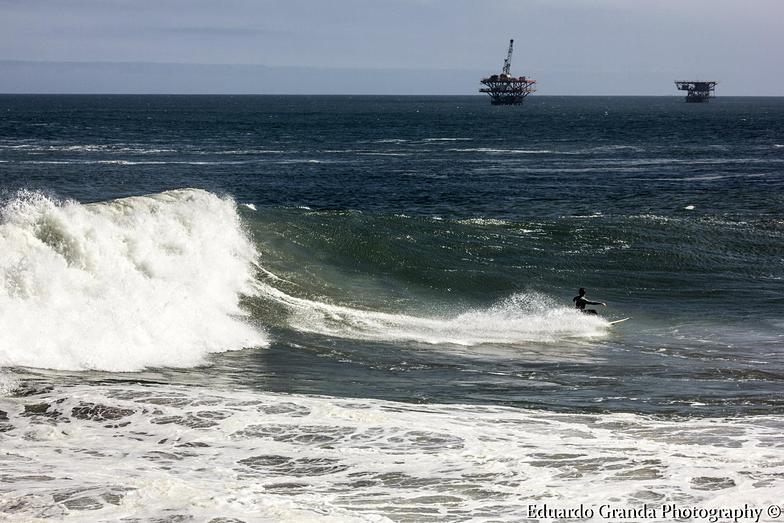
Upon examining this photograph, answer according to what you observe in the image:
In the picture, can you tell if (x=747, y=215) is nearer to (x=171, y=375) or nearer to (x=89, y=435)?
(x=171, y=375)

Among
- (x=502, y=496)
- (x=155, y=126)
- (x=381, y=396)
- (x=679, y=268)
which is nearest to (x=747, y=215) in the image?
(x=679, y=268)

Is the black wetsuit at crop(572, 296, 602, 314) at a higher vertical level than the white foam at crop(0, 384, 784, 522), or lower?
higher

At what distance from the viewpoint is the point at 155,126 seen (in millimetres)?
111562

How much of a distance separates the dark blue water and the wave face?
117 centimetres

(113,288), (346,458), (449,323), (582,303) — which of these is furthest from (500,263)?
(346,458)

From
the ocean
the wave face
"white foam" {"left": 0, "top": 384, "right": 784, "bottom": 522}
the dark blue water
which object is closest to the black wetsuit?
the ocean

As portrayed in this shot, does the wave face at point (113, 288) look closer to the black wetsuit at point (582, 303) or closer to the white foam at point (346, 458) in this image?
the white foam at point (346, 458)

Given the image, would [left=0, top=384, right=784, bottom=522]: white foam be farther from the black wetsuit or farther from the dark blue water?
the black wetsuit

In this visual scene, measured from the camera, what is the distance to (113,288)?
19.4 m

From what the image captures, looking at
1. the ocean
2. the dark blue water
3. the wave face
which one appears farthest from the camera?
the dark blue water

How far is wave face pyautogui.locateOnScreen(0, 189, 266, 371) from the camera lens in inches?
656

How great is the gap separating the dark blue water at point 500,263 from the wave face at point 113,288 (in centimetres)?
117

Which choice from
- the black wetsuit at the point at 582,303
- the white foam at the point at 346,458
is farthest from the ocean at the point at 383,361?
Result: the black wetsuit at the point at 582,303

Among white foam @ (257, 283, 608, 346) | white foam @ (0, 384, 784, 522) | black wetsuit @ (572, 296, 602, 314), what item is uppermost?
black wetsuit @ (572, 296, 602, 314)
